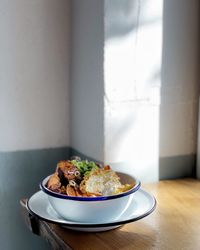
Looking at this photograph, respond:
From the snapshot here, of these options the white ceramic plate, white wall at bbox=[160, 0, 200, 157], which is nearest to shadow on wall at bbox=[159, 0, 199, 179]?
white wall at bbox=[160, 0, 200, 157]

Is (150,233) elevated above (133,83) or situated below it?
below

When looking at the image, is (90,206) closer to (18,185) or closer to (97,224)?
(97,224)

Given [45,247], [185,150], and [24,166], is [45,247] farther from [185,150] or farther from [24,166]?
[185,150]

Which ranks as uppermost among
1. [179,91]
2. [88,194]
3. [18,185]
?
[179,91]

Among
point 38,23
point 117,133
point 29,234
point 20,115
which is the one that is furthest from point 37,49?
point 29,234

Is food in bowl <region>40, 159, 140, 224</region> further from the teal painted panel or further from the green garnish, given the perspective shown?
the teal painted panel

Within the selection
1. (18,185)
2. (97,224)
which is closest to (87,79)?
(18,185)

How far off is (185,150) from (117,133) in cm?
25

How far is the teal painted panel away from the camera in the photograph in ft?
3.78

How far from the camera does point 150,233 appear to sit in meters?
0.77

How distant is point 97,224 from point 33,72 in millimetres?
572

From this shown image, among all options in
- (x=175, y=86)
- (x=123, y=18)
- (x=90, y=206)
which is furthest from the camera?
(x=175, y=86)

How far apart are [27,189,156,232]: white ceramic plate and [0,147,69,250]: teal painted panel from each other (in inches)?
11.6

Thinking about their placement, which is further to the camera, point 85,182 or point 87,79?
point 87,79
